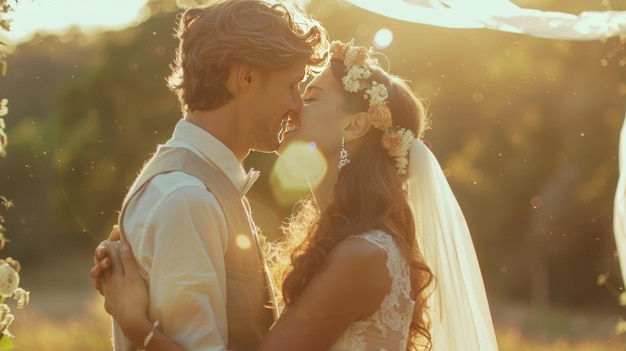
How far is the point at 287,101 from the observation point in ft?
11.9

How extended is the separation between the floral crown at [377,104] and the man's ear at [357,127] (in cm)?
4

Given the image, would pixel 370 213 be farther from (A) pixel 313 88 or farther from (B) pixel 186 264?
(B) pixel 186 264

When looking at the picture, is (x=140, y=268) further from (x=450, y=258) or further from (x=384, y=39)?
(x=384, y=39)

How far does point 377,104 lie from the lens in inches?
163

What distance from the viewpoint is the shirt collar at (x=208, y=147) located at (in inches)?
131

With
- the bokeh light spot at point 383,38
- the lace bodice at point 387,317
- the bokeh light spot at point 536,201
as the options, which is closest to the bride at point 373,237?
the lace bodice at point 387,317

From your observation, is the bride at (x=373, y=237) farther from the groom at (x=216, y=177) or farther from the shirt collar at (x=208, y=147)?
the shirt collar at (x=208, y=147)

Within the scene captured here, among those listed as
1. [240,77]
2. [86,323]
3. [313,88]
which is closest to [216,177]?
[240,77]

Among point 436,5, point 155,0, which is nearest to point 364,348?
point 436,5

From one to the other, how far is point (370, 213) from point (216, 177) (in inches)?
36.5

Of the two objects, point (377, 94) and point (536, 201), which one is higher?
point (377, 94)

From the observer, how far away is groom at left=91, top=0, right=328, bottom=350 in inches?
116

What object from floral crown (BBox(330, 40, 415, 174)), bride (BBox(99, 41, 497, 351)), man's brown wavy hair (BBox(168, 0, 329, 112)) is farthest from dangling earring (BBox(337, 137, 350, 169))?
man's brown wavy hair (BBox(168, 0, 329, 112))

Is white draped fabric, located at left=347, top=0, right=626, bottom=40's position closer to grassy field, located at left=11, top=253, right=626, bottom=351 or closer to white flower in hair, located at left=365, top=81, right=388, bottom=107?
white flower in hair, located at left=365, top=81, right=388, bottom=107
